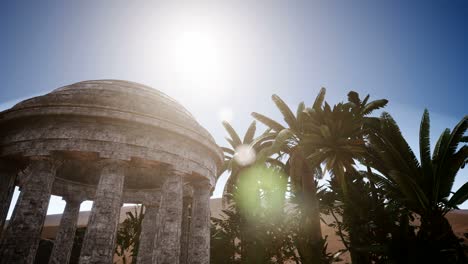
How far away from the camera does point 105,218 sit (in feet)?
36.1

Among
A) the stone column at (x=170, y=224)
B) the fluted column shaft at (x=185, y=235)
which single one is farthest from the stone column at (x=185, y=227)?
the stone column at (x=170, y=224)

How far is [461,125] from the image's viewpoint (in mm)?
13227

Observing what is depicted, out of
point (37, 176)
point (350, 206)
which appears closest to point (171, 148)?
point (37, 176)

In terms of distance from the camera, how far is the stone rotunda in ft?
35.7

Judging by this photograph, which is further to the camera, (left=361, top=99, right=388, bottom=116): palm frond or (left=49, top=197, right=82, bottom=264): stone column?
(left=361, top=99, right=388, bottom=116): palm frond

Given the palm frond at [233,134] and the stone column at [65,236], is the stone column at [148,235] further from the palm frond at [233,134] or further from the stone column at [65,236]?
the palm frond at [233,134]

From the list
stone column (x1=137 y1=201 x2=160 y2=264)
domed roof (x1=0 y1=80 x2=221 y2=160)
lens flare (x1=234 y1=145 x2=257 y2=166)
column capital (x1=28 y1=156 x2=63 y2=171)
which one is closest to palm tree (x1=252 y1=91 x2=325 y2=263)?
lens flare (x1=234 y1=145 x2=257 y2=166)

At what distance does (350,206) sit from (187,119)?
10.6 m

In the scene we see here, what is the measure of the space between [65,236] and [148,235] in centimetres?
529

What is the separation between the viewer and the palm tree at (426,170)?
1261 centimetres

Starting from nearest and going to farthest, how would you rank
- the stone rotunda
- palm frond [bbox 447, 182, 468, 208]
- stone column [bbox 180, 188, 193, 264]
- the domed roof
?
the stone rotunda < the domed roof < palm frond [bbox 447, 182, 468, 208] < stone column [bbox 180, 188, 193, 264]

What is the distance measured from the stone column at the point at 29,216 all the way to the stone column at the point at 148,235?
798cm

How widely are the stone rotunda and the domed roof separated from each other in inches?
1.7

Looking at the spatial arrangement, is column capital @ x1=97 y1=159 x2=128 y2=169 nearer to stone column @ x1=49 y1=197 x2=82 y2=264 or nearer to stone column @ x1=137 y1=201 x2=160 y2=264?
stone column @ x1=137 y1=201 x2=160 y2=264
